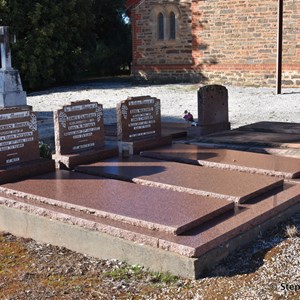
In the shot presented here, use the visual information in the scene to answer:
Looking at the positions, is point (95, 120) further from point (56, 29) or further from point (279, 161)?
point (56, 29)

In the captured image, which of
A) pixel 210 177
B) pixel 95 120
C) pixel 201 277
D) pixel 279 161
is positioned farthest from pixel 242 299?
pixel 95 120

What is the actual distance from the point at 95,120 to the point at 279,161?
2.72m

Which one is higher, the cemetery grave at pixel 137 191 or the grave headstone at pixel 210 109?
the grave headstone at pixel 210 109

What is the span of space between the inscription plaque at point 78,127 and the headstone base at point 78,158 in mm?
117

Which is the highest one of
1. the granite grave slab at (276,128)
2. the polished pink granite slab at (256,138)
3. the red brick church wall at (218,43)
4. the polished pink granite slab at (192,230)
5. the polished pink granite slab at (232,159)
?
the red brick church wall at (218,43)

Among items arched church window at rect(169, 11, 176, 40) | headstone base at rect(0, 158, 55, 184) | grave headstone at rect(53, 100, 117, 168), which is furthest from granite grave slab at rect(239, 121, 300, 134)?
arched church window at rect(169, 11, 176, 40)

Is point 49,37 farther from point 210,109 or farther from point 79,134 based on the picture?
point 79,134

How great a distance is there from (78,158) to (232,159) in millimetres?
2178

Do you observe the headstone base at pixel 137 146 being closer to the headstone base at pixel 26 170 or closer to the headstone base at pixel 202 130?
the headstone base at pixel 202 130

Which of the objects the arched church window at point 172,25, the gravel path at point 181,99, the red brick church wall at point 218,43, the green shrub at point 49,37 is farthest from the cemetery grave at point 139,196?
the green shrub at point 49,37

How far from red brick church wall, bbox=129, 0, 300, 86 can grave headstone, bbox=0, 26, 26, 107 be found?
981cm

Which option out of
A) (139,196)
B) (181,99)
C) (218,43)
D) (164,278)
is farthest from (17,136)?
(218,43)

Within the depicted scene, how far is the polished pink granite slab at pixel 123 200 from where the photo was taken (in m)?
5.27

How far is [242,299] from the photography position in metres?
4.20
